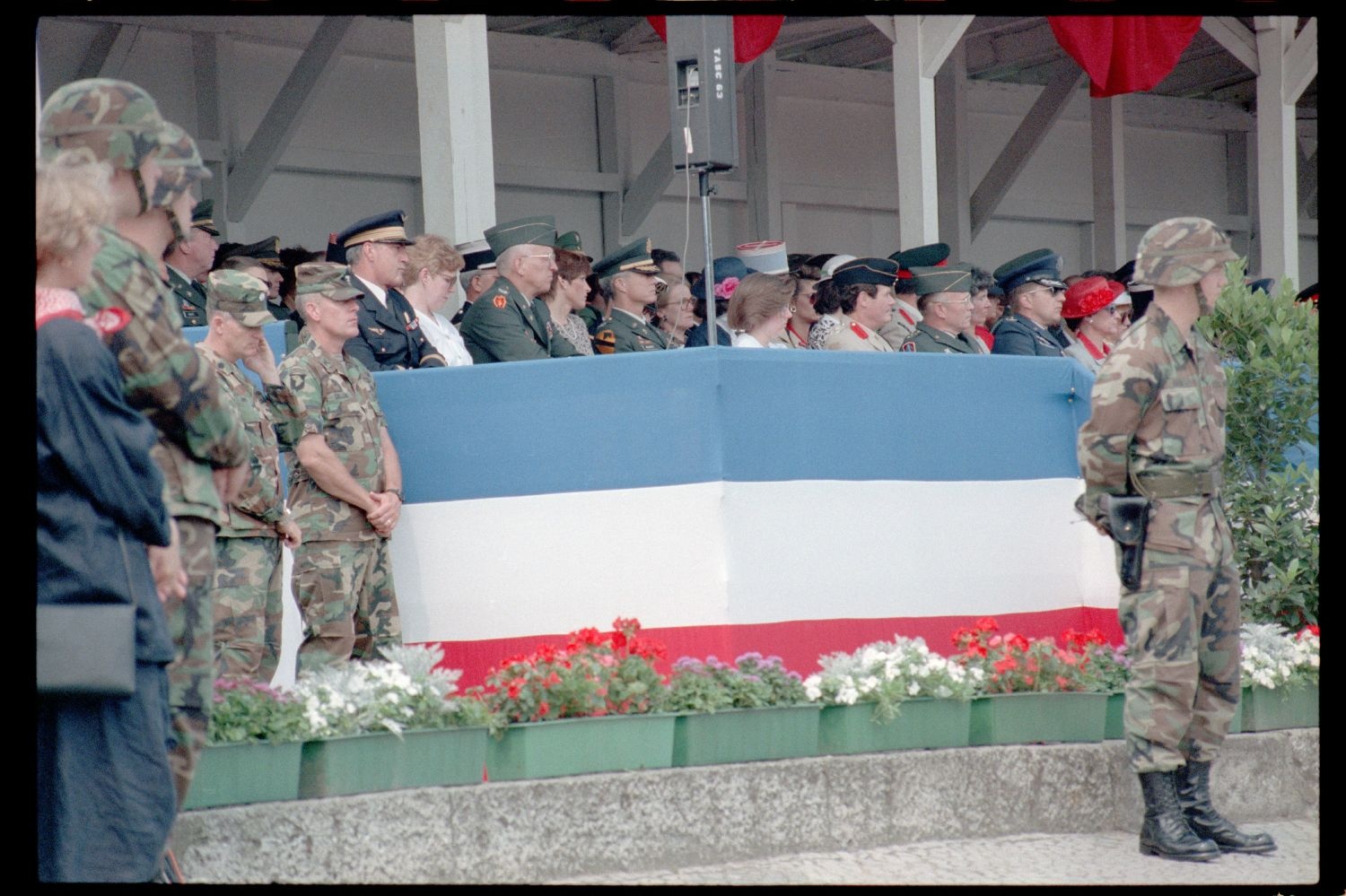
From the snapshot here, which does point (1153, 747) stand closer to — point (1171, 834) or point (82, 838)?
point (1171, 834)

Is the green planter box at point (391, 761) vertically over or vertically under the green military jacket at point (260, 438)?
under

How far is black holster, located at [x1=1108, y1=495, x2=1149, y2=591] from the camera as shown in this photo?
505 centimetres

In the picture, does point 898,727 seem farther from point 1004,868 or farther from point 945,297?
point 945,297

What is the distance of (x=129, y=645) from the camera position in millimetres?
3098

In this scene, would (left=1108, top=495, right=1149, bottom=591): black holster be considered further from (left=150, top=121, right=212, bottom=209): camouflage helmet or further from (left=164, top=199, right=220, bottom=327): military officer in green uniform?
(left=164, top=199, right=220, bottom=327): military officer in green uniform

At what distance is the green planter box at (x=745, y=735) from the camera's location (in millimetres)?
5008

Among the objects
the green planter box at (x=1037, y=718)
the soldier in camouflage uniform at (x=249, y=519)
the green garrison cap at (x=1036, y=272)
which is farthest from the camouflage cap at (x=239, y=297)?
the green garrison cap at (x=1036, y=272)

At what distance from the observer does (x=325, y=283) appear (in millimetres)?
6000

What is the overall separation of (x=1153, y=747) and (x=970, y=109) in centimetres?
1431

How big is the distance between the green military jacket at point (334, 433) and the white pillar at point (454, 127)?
6.46 ft

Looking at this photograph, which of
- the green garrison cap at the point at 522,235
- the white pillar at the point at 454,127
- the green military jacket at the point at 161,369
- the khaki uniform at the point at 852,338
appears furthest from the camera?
the khaki uniform at the point at 852,338

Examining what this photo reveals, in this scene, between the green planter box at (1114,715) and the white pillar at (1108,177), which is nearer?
the green planter box at (1114,715)

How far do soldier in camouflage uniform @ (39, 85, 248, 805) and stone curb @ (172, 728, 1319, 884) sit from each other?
71 cm

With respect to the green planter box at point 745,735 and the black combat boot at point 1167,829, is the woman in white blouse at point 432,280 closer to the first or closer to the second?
the green planter box at point 745,735
